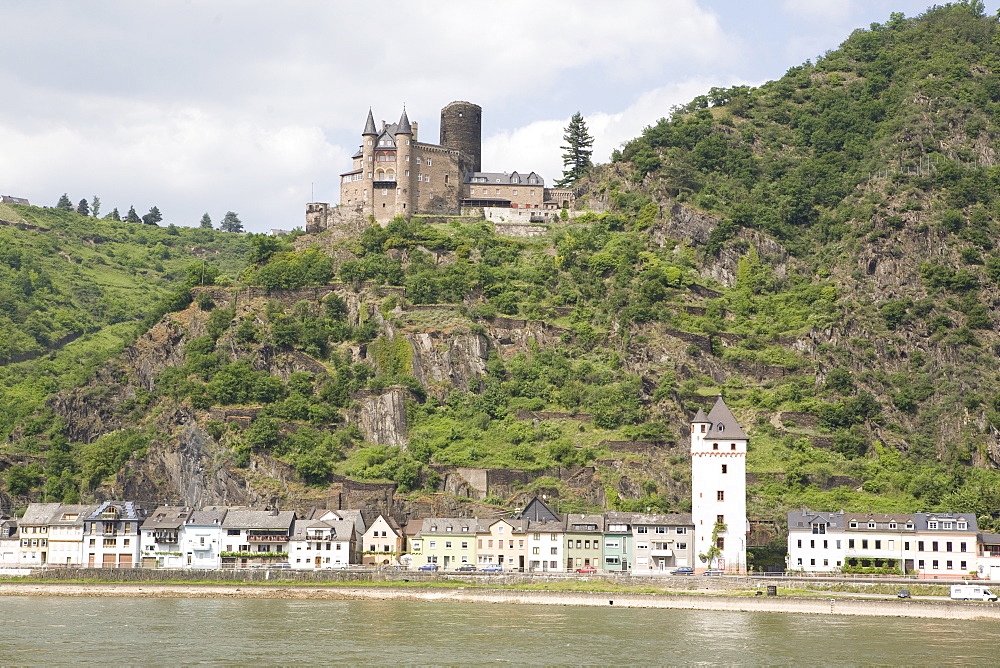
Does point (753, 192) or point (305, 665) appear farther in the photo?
point (753, 192)

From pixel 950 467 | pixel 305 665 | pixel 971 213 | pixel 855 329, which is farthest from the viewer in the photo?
pixel 971 213

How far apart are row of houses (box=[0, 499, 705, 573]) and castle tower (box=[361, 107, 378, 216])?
4737 centimetres

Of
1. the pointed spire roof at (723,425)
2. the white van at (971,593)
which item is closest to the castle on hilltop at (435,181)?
the pointed spire roof at (723,425)

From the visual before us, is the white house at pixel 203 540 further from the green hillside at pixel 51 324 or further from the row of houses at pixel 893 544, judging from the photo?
the row of houses at pixel 893 544

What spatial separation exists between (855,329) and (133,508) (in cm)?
6628

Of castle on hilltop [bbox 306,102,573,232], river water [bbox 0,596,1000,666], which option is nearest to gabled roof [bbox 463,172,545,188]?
castle on hilltop [bbox 306,102,573,232]

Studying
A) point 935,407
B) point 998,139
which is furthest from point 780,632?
point 998,139

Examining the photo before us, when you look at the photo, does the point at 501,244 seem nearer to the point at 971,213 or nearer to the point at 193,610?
the point at 971,213

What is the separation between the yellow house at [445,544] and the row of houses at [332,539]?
0.25ft

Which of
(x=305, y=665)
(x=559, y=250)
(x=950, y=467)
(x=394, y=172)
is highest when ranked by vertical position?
(x=394, y=172)

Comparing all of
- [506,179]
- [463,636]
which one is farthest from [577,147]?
[463,636]

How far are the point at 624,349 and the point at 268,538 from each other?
1508 inches

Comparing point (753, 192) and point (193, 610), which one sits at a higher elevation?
point (753, 192)

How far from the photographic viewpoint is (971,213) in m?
141
